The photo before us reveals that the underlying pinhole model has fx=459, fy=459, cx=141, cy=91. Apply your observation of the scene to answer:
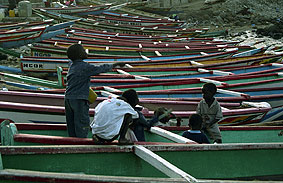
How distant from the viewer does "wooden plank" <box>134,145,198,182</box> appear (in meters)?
4.57

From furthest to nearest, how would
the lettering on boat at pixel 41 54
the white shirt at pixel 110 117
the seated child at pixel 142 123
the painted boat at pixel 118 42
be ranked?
the painted boat at pixel 118 42 → the lettering on boat at pixel 41 54 → the seated child at pixel 142 123 → the white shirt at pixel 110 117

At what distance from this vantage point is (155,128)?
650 centimetres

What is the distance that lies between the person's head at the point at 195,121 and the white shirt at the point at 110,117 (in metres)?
1.18

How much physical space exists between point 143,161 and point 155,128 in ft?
3.98

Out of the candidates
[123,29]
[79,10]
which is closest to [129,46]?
[123,29]

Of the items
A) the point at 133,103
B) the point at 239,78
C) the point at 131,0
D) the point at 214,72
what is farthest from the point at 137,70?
the point at 131,0

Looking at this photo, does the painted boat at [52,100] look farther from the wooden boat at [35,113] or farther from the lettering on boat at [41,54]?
the lettering on boat at [41,54]

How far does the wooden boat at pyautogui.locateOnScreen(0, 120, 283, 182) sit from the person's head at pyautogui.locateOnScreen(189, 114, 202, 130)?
1.89ft

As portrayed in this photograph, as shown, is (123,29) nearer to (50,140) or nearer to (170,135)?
(170,135)

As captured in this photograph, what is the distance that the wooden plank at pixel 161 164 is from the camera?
457 cm

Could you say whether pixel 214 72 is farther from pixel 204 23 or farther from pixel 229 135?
pixel 204 23

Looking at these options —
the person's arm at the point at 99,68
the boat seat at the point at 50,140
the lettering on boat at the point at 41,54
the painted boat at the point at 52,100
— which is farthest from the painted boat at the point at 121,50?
the boat seat at the point at 50,140

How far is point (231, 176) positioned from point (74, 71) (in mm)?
2409

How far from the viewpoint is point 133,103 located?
18.9 feet
